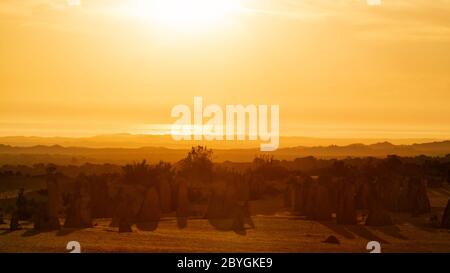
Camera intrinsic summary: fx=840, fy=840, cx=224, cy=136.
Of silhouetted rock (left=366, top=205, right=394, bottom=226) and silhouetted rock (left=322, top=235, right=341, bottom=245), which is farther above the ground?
silhouetted rock (left=366, top=205, right=394, bottom=226)

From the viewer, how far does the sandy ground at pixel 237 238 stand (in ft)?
77.0

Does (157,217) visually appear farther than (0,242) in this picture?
Yes

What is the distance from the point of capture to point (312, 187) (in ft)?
95.3

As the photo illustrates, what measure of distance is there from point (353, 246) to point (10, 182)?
31.5m

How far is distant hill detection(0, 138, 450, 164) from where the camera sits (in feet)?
285

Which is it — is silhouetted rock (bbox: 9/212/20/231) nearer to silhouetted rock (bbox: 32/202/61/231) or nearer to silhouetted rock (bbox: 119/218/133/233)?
silhouetted rock (bbox: 32/202/61/231)

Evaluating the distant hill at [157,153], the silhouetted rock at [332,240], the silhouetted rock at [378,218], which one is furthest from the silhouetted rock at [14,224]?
the distant hill at [157,153]

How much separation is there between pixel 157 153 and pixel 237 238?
200ft

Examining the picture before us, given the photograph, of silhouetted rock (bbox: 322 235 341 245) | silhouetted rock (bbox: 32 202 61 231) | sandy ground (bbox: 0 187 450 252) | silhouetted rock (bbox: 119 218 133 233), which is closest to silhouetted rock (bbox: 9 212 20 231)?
sandy ground (bbox: 0 187 450 252)

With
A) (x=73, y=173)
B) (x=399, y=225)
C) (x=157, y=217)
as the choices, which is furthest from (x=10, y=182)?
(x=399, y=225)

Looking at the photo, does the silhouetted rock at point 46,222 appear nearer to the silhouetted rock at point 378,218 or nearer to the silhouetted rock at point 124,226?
the silhouetted rock at point 124,226

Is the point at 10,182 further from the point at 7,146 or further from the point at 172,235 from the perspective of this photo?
the point at 7,146

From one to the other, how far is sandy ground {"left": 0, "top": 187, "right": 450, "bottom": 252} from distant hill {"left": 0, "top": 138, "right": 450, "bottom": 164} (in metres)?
50.2
